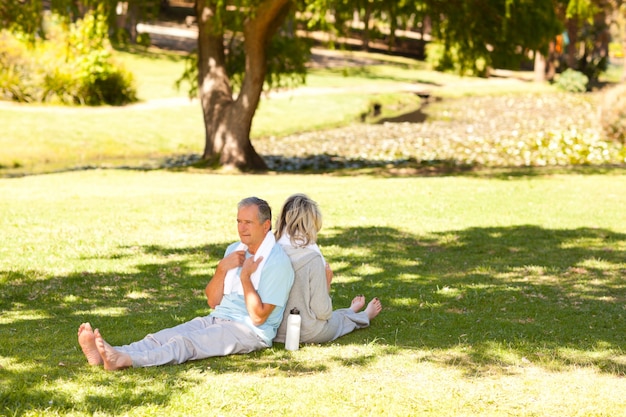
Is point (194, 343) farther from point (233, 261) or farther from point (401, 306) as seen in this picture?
point (401, 306)

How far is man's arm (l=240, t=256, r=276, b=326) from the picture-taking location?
6867 millimetres

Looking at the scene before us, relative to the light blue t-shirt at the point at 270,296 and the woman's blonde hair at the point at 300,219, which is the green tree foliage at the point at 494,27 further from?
the light blue t-shirt at the point at 270,296

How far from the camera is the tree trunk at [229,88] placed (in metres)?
21.3

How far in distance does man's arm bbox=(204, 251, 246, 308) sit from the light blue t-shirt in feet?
0.18

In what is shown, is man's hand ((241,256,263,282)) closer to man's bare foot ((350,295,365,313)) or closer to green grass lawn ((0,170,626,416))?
green grass lawn ((0,170,626,416))

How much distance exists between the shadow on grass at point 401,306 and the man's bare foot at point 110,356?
12cm

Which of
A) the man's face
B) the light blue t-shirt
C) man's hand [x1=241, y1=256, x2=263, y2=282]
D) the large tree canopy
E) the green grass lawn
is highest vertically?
the large tree canopy

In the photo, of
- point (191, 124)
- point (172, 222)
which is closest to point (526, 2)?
point (172, 222)

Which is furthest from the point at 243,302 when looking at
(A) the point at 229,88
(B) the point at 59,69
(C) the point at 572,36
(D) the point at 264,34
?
(C) the point at 572,36

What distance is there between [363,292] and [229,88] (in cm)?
1375

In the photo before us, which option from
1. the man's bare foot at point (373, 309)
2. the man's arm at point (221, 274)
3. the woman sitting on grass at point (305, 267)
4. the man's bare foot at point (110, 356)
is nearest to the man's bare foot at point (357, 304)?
the man's bare foot at point (373, 309)

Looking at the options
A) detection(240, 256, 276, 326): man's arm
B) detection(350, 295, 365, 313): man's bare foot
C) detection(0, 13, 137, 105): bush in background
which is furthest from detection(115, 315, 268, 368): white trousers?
detection(0, 13, 137, 105): bush in background

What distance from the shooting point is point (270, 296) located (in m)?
6.94

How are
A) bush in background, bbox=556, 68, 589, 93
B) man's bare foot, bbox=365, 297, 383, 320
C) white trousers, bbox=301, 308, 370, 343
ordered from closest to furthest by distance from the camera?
white trousers, bbox=301, 308, 370, 343 < man's bare foot, bbox=365, 297, 383, 320 < bush in background, bbox=556, 68, 589, 93
